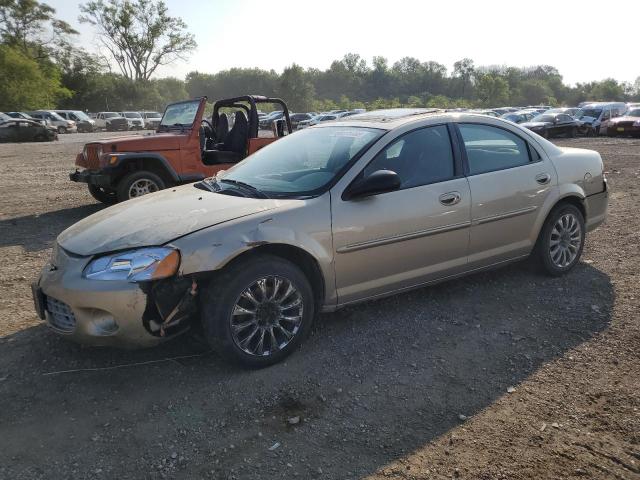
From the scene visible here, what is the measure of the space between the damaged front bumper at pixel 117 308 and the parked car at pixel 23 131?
92.9 feet

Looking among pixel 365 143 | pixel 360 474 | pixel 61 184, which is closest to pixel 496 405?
pixel 360 474

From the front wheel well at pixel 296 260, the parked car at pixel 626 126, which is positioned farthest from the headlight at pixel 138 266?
the parked car at pixel 626 126

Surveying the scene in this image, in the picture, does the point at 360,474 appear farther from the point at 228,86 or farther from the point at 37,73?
the point at 228,86

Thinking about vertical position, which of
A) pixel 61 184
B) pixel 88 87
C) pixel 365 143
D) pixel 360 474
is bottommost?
pixel 360 474

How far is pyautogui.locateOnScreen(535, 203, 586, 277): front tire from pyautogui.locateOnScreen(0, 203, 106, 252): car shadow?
225 inches

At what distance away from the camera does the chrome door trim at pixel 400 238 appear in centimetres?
356

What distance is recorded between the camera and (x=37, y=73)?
47.5m

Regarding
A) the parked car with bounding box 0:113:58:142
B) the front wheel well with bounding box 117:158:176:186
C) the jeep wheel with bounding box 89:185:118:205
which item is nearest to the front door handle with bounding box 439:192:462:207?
the front wheel well with bounding box 117:158:176:186

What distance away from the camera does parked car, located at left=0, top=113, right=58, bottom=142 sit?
26750 mm

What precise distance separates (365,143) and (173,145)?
5.11 m

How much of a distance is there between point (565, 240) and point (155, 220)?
3.71m

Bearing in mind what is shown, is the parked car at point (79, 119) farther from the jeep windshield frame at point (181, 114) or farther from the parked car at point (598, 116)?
the jeep windshield frame at point (181, 114)

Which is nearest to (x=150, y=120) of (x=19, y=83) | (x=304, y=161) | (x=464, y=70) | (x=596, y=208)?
(x=19, y=83)

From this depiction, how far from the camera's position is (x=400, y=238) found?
3746mm
